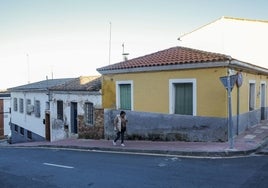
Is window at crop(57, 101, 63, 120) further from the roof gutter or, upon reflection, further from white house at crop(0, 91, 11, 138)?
white house at crop(0, 91, 11, 138)

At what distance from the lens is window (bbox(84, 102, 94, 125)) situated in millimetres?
20172

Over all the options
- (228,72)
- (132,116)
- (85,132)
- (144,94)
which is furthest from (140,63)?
(85,132)

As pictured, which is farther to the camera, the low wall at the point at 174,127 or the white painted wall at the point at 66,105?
the white painted wall at the point at 66,105

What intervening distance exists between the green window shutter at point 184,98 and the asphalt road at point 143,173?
3.46m

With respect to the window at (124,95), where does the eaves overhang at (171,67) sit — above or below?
above

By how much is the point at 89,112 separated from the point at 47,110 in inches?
253

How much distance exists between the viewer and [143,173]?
30.7 ft

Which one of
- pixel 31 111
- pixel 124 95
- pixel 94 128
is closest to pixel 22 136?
pixel 31 111

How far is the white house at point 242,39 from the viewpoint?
23234 mm

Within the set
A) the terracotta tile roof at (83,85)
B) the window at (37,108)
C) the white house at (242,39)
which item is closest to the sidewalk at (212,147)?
the terracotta tile roof at (83,85)

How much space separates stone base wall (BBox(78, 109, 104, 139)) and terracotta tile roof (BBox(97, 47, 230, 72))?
2700 mm

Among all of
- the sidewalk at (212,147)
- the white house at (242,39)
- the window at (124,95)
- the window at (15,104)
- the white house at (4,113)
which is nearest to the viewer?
the sidewalk at (212,147)

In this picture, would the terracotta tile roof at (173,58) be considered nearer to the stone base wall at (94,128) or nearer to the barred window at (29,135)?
the stone base wall at (94,128)

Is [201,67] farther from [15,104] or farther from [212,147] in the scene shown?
[15,104]
